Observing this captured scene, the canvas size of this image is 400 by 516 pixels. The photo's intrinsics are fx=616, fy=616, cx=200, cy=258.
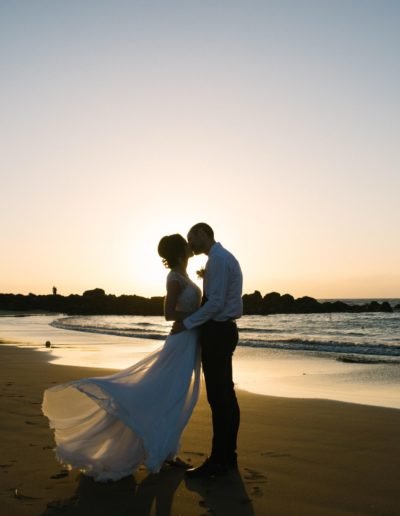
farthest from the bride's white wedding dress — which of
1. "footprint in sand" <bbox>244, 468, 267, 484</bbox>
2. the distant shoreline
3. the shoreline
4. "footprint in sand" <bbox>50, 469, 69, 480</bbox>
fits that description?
the distant shoreline

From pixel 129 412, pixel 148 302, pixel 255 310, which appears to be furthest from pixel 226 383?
pixel 148 302

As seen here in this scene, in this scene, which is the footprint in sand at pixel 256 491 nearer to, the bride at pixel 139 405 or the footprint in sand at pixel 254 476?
the footprint in sand at pixel 254 476

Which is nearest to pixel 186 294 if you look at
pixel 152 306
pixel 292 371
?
pixel 292 371

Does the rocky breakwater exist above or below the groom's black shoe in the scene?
above

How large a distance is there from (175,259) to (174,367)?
0.89 m

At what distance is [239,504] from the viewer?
4156 millimetres

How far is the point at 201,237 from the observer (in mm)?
5125

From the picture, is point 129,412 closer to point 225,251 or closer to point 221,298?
point 221,298

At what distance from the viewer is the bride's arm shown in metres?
5.07

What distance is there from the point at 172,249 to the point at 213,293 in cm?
55

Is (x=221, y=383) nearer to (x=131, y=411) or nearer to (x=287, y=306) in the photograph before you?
(x=131, y=411)

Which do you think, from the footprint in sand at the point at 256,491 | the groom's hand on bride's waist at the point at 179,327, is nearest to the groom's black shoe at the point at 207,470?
the footprint in sand at the point at 256,491

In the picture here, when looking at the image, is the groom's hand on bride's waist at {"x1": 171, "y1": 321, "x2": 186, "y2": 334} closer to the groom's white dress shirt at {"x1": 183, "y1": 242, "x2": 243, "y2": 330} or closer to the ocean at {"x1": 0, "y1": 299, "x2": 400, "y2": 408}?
the groom's white dress shirt at {"x1": 183, "y1": 242, "x2": 243, "y2": 330}

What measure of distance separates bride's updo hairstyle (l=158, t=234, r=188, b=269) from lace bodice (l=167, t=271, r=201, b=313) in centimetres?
10
